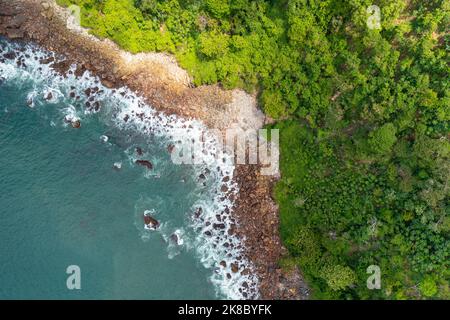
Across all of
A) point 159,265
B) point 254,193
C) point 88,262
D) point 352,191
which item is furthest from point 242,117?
point 88,262

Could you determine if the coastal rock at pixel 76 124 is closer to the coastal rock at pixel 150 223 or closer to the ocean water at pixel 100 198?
the ocean water at pixel 100 198

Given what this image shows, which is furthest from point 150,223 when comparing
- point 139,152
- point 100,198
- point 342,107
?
point 342,107

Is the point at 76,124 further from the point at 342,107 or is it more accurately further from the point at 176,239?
the point at 342,107

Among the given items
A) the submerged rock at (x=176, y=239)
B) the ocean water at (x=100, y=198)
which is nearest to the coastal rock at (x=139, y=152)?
the ocean water at (x=100, y=198)

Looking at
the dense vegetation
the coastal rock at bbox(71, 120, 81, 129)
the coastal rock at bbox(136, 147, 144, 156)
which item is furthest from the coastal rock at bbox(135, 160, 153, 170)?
the dense vegetation

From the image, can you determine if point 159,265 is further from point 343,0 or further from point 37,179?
point 343,0

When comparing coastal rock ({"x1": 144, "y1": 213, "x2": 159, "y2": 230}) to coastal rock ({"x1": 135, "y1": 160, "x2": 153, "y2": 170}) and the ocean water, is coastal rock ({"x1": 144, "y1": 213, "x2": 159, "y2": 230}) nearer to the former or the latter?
the ocean water
